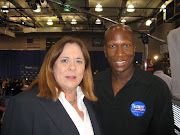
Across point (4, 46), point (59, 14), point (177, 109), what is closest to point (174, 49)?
point (177, 109)

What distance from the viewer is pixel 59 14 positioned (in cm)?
991

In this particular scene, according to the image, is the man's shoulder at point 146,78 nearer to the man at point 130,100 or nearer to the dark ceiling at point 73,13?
the man at point 130,100

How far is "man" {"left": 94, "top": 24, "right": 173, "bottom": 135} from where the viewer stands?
4.80 feet

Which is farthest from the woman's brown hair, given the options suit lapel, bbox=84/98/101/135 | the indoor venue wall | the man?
the indoor venue wall

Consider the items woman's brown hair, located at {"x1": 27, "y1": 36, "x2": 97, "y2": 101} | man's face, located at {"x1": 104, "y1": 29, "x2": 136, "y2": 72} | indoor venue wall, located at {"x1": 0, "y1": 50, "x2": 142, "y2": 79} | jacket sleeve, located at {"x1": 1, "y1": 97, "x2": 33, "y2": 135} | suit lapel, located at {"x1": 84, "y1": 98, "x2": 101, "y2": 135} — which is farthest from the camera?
indoor venue wall, located at {"x1": 0, "y1": 50, "x2": 142, "y2": 79}

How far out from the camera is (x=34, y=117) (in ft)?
3.67

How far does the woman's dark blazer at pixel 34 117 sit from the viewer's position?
1088 mm

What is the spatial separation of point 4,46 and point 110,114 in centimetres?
1656

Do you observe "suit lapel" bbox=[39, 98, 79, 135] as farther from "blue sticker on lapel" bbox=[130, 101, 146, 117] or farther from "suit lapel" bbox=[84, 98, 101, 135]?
"blue sticker on lapel" bbox=[130, 101, 146, 117]

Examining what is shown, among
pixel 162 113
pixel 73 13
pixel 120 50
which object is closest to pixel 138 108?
pixel 162 113

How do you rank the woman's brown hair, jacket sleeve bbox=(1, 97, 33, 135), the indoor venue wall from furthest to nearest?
1. the indoor venue wall
2. the woman's brown hair
3. jacket sleeve bbox=(1, 97, 33, 135)

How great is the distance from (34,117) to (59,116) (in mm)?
183

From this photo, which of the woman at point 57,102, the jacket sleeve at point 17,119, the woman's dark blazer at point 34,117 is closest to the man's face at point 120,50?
the woman at point 57,102

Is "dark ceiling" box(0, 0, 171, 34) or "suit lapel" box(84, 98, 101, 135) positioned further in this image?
"dark ceiling" box(0, 0, 171, 34)
